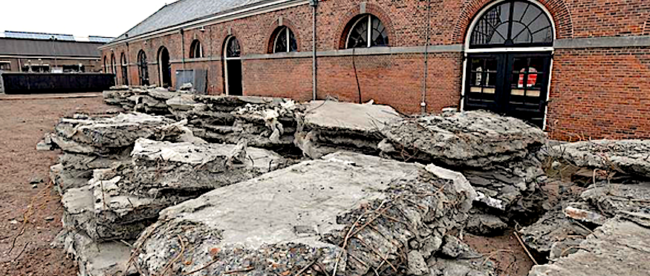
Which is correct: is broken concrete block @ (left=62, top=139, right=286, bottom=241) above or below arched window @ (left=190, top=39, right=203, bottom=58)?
below

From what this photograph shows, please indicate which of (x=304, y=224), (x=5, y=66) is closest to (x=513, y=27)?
(x=304, y=224)

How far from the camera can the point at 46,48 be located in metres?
45.8

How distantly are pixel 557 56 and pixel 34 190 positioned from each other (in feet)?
35.5

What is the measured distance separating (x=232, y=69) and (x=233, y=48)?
3.66ft

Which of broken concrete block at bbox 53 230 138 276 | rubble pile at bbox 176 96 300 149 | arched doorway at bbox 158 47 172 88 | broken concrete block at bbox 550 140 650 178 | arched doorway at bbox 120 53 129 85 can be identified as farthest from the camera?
arched doorway at bbox 120 53 129 85

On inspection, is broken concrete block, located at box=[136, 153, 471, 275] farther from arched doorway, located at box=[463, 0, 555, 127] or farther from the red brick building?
arched doorway, located at box=[463, 0, 555, 127]

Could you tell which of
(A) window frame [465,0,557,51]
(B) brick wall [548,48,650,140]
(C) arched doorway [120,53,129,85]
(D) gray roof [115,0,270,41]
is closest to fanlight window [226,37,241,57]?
(D) gray roof [115,0,270,41]

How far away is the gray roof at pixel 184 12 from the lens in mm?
21062

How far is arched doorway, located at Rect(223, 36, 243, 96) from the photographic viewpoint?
19516 millimetres

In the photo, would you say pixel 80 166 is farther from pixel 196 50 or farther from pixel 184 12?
pixel 184 12

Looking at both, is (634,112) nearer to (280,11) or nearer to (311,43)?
(311,43)

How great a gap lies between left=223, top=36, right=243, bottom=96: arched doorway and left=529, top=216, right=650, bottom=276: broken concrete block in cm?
1826

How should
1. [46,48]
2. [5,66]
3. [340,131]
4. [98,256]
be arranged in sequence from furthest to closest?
1. [46,48]
2. [5,66]
3. [340,131]
4. [98,256]

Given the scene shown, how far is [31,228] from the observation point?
192 inches
